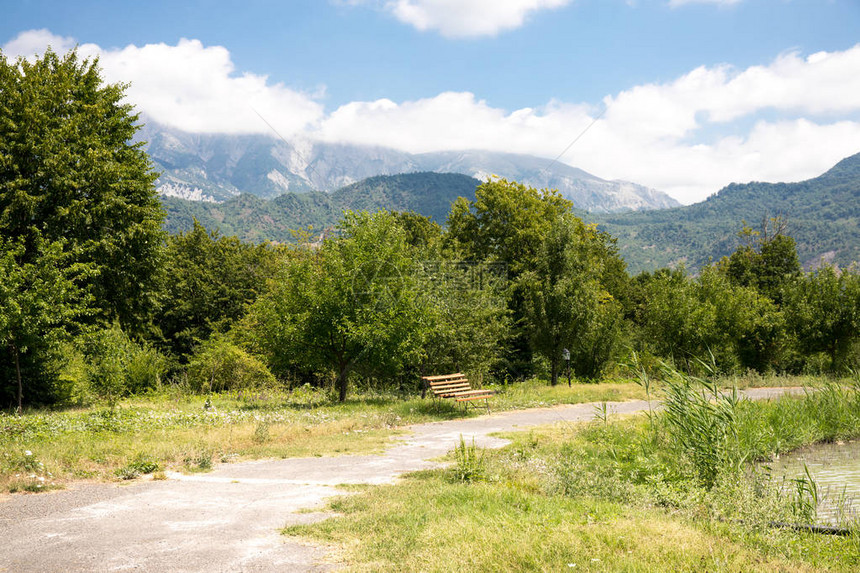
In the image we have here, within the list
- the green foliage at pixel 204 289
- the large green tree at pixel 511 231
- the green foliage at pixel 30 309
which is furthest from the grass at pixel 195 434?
the green foliage at pixel 204 289

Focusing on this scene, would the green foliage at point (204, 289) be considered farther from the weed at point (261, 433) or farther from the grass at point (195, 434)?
A: the weed at point (261, 433)

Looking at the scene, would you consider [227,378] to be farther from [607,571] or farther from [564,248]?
[607,571]

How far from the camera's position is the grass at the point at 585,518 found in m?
4.78

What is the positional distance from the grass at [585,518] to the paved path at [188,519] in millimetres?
546

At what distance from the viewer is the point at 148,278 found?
24.2 meters

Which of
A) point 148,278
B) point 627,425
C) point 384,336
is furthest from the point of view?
point 148,278

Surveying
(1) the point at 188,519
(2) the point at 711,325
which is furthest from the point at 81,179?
(2) the point at 711,325

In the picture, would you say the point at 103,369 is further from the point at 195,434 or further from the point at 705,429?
the point at 705,429

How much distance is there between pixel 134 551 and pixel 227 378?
22622 millimetres

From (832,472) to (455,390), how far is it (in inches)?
386

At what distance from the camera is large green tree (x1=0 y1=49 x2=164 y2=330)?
1981 cm

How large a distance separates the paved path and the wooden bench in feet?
20.7

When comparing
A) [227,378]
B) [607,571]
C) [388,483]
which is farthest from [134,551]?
[227,378]

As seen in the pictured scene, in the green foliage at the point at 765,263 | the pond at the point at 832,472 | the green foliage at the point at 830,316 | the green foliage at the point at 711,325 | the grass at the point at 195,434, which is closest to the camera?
the pond at the point at 832,472
